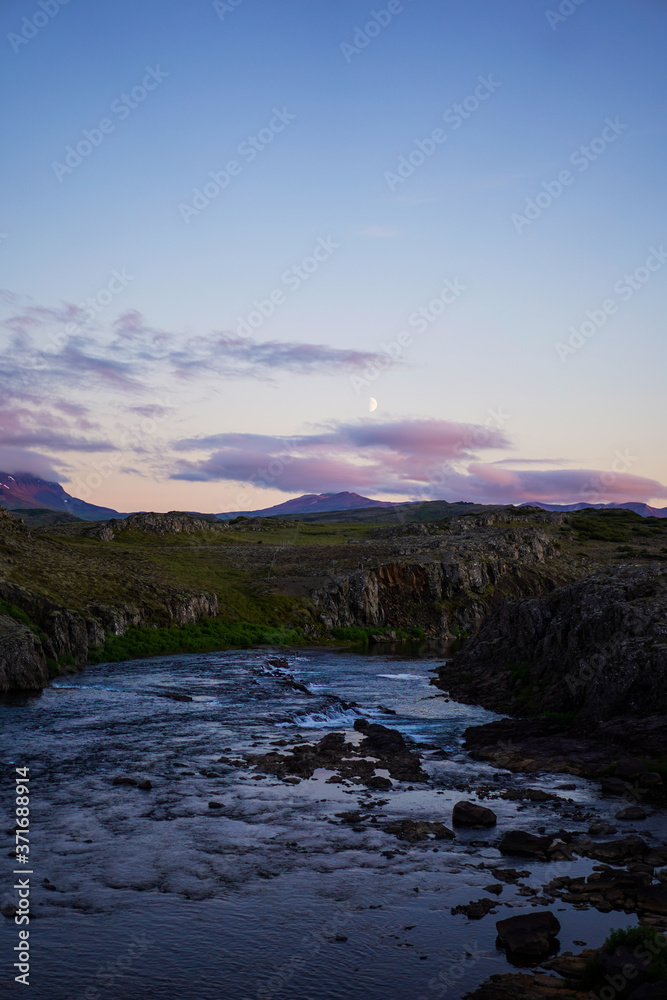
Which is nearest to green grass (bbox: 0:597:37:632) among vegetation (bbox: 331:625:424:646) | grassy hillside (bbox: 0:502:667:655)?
grassy hillside (bbox: 0:502:667:655)

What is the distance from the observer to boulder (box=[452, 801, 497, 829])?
79.7 ft

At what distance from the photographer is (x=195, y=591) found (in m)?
92.6

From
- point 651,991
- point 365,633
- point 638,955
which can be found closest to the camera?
point 651,991

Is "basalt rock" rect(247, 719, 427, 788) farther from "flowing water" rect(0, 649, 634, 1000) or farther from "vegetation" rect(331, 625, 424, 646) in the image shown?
"vegetation" rect(331, 625, 424, 646)

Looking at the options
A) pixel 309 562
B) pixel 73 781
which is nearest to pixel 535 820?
pixel 73 781

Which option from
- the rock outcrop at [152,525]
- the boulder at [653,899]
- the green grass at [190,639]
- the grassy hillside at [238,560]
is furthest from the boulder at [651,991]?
the rock outcrop at [152,525]

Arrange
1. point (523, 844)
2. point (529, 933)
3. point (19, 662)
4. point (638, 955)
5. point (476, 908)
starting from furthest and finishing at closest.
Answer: point (19, 662) → point (523, 844) → point (476, 908) → point (529, 933) → point (638, 955)

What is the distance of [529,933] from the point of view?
16.1 m

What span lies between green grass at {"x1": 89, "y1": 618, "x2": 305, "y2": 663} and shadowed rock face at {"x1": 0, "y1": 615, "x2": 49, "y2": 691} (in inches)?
592

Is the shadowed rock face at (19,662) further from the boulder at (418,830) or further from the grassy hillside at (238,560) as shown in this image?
the boulder at (418,830)

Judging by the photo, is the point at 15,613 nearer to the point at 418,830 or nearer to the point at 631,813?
the point at 418,830

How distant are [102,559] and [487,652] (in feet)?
181

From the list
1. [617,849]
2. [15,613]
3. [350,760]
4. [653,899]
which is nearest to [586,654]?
[350,760]

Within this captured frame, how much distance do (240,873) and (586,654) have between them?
26935 mm
